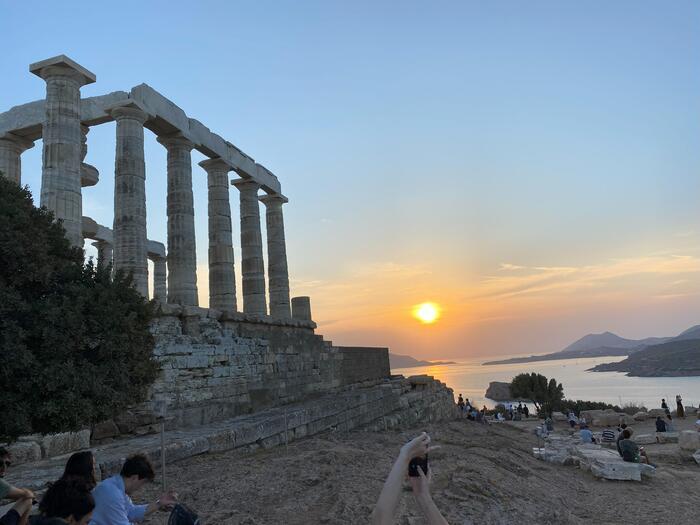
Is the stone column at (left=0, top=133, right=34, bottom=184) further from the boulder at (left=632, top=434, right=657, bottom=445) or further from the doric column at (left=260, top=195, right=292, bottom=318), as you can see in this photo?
the boulder at (left=632, top=434, right=657, bottom=445)

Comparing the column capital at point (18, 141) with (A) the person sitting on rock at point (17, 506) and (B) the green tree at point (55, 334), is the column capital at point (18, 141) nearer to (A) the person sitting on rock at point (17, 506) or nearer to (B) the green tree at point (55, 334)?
(B) the green tree at point (55, 334)

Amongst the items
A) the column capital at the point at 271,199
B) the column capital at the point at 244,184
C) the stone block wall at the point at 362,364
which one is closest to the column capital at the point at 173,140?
the column capital at the point at 244,184

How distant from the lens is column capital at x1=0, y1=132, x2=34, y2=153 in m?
16.8

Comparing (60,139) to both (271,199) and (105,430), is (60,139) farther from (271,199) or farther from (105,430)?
(271,199)

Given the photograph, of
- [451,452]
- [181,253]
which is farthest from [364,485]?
[181,253]

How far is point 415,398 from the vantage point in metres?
21.9

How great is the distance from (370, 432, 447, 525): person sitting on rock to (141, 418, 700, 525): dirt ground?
452 cm

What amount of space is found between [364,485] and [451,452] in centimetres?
385

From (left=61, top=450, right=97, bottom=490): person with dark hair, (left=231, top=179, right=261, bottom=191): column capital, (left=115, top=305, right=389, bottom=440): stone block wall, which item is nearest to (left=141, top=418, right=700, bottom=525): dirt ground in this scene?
(left=61, top=450, right=97, bottom=490): person with dark hair

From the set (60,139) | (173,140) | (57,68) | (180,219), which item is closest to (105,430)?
(60,139)

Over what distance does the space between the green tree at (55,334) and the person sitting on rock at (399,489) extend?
19.0ft

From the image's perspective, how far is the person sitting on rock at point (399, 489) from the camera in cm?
233

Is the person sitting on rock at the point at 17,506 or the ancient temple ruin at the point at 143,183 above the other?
the ancient temple ruin at the point at 143,183

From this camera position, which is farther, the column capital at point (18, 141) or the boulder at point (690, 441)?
the boulder at point (690, 441)
